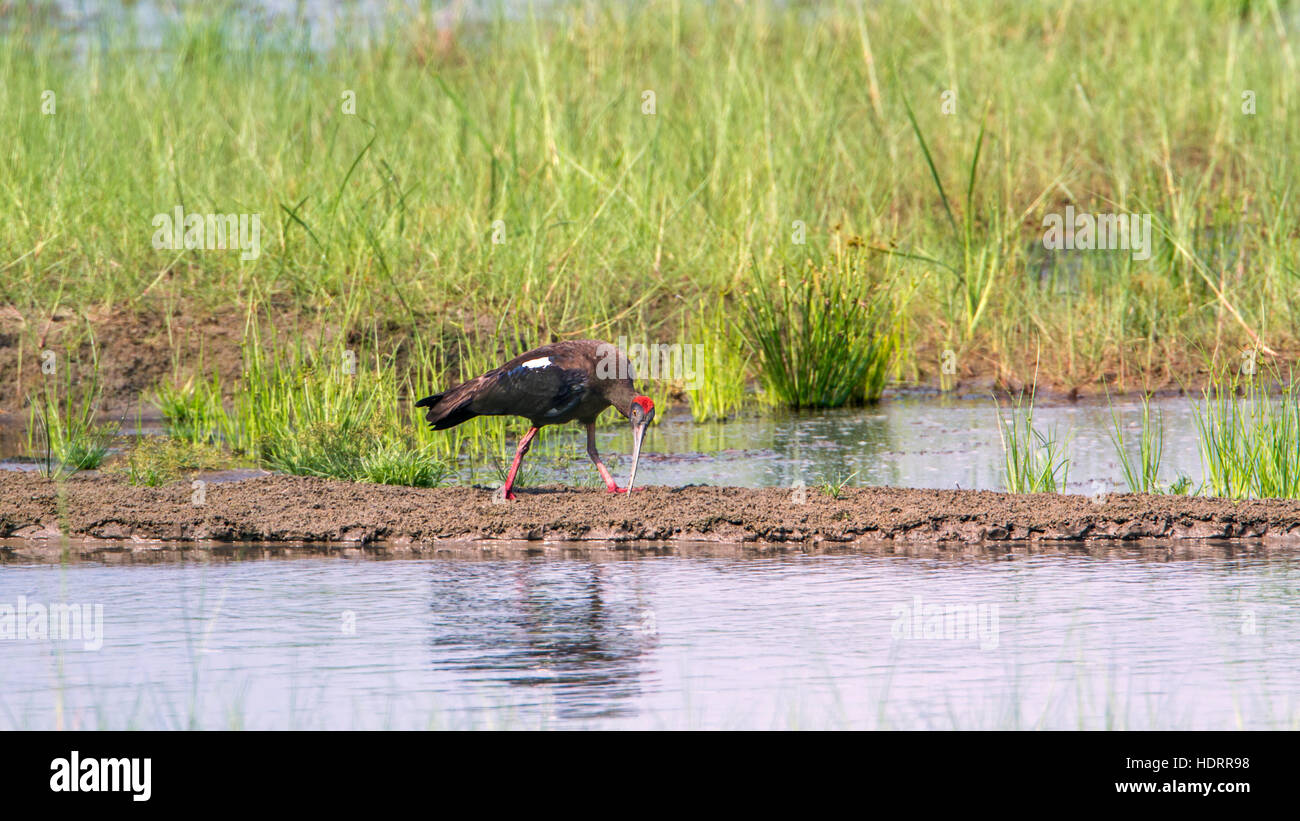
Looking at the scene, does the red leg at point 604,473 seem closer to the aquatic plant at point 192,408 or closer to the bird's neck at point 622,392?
the bird's neck at point 622,392

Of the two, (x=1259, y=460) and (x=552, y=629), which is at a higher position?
(x=1259, y=460)

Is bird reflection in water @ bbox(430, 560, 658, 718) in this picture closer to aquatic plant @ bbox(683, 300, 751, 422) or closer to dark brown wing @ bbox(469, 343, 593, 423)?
dark brown wing @ bbox(469, 343, 593, 423)

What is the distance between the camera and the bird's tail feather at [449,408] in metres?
9.33

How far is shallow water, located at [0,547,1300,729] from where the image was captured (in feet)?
18.1

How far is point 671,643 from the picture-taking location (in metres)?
6.41

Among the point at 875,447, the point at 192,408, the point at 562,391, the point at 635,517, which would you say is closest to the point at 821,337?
the point at 875,447

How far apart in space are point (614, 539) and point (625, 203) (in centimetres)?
611

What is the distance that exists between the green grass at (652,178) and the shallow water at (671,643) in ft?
14.9

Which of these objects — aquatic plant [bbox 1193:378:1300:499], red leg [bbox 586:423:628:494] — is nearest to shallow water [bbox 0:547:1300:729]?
aquatic plant [bbox 1193:378:1300:499]

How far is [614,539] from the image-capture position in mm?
8375

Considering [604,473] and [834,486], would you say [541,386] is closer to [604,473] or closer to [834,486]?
[604,473]

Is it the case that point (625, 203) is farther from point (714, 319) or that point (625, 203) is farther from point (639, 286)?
point (714, 319)

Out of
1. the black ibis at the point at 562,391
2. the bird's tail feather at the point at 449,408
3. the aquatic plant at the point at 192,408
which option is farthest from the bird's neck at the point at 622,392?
the aquatic plant at the point at 192,408

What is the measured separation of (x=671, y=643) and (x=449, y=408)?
3.27 m
